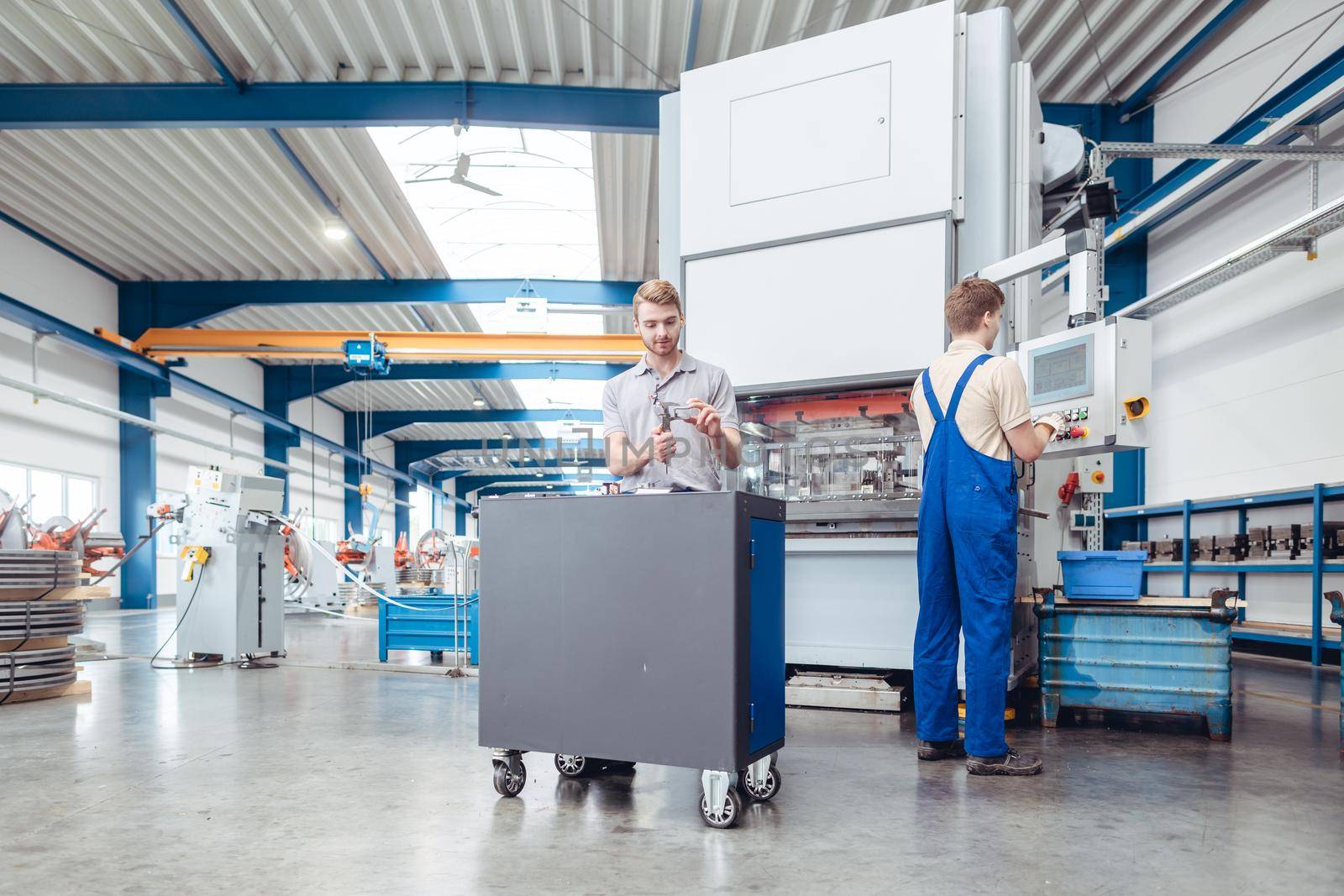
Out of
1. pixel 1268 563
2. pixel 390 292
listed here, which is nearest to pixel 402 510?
pixel 390 292

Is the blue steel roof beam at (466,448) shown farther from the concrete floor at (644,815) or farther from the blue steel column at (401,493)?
the concrete floor at (644,815)

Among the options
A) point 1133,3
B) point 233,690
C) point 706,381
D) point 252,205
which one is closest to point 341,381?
point 252,205

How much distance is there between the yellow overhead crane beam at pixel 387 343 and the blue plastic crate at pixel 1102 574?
25.8 feet

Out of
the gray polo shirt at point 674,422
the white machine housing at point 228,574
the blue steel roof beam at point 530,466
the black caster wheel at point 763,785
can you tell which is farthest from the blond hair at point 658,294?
the blue steel roof beam at point 530,466

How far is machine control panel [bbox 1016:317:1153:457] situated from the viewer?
120 inches

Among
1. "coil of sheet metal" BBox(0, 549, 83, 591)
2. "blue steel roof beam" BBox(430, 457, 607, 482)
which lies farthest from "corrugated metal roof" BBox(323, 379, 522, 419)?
"coil of sheet metal" BBox(0, 549, 83, 591)

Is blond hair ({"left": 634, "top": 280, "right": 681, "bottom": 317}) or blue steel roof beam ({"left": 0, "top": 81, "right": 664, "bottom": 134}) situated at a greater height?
blue steel roof beam ({"left": 0, "top": 81, "right": 664, "bottom": 134})

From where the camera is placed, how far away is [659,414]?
2.34 m

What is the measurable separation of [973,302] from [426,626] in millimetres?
4100

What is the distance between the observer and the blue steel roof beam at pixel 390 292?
32.6ft

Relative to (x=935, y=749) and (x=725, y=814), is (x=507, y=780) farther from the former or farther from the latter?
(x=935, y=749)

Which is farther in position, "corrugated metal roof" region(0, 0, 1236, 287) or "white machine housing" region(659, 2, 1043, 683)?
"corrugated metal roof" region(0, 0, 1236, 287)

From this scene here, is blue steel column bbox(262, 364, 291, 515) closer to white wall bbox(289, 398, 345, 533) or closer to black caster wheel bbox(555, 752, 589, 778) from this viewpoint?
white wall bbox(289, 398, 345, 533)

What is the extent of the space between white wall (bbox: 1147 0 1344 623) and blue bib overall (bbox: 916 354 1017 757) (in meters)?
4.20
